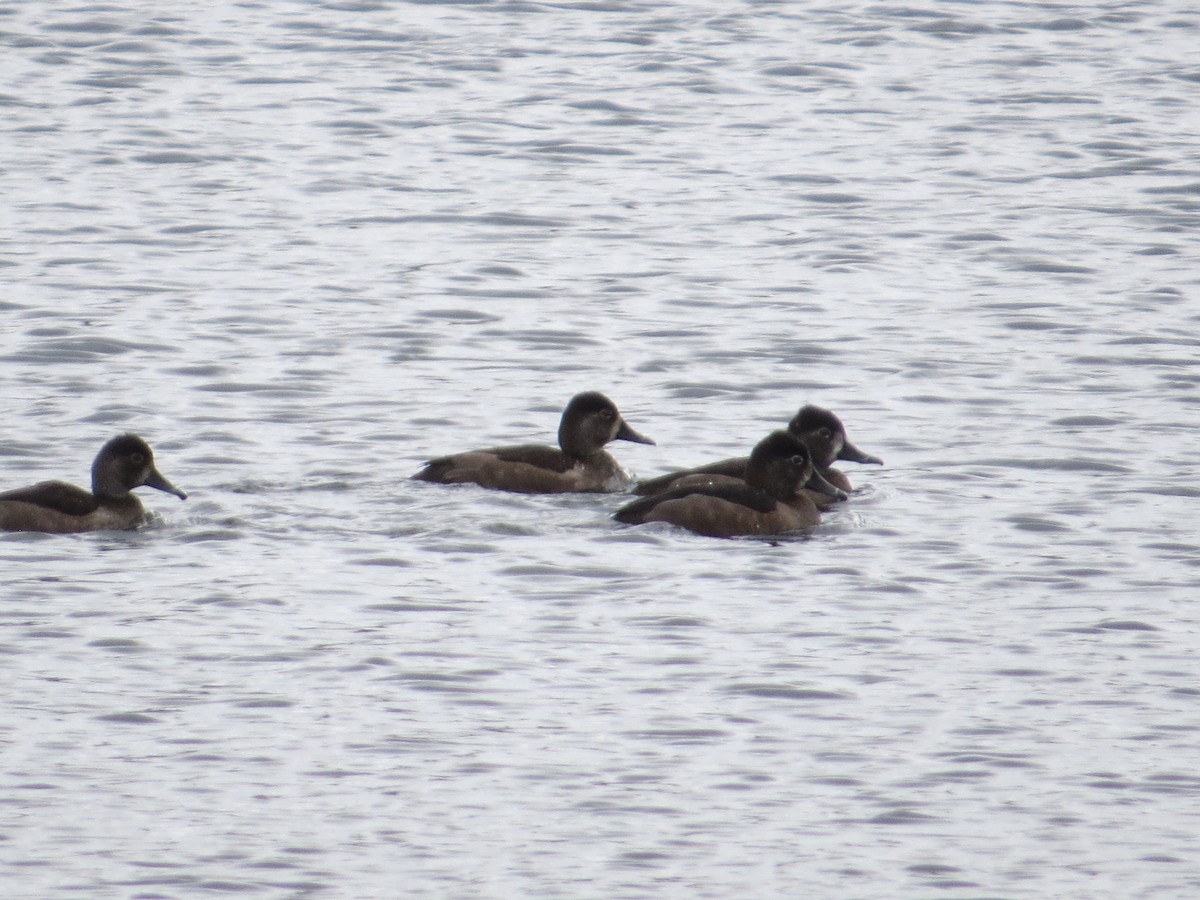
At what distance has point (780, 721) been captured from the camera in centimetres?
890

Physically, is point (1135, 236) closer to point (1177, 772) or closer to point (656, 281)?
point (656, 281)

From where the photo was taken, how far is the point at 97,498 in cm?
1171

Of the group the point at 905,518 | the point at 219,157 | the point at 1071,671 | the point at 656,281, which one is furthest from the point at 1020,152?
A: the point at 1071,671

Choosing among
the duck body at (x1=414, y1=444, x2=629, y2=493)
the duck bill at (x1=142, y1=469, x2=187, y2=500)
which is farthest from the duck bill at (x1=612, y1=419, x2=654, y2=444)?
the duck bill at (x1=142, y1=469, x2=187, y2=500)

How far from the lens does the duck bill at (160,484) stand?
11.9 m

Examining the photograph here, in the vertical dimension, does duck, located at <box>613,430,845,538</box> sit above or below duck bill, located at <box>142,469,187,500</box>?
below

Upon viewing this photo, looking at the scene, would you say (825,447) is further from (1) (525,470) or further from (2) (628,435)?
(1) (525,470)

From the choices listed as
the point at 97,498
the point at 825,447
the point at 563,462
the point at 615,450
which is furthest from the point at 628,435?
the point at 97,498

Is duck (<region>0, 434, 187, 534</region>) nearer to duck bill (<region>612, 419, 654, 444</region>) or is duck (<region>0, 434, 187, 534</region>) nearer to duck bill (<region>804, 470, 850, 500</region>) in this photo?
duck bill (<region>612, 419, 654, 444</region>)

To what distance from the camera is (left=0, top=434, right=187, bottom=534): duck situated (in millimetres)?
11344

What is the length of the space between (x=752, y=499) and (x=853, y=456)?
1271 millimetres

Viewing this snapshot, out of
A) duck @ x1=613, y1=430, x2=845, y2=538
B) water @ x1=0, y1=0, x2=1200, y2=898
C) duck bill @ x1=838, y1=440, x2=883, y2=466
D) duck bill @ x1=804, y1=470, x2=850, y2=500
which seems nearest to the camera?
water @ x1=0, y1=0, x2=1200, y2=898

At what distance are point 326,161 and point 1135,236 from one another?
315 inches

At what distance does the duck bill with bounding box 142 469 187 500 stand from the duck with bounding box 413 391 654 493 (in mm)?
1247
